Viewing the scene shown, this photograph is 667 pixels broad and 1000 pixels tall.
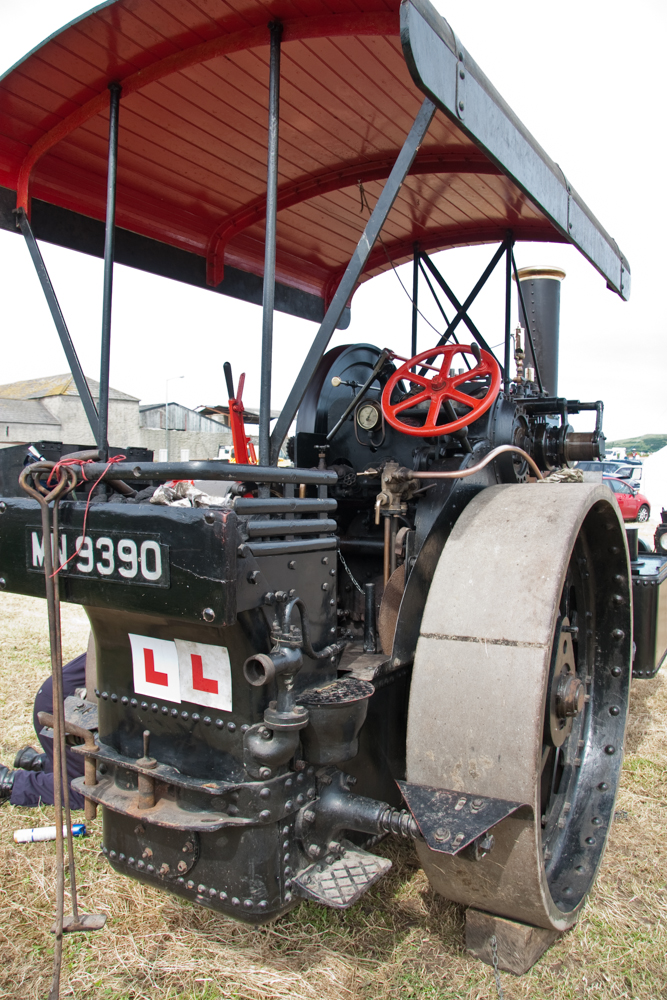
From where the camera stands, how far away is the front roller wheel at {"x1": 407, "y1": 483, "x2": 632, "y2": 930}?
170cm

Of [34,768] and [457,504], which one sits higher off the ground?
[457,504]

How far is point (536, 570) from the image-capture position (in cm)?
183

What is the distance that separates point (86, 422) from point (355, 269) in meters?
37.0

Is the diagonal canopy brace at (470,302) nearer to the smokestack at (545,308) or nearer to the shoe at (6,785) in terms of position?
the smokestack at (545,308)

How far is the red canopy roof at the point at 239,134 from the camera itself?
1998mm

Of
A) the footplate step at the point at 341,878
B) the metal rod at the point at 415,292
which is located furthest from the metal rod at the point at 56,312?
the metal rod at the point at 415,292

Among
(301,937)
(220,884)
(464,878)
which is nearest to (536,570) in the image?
(464,878)

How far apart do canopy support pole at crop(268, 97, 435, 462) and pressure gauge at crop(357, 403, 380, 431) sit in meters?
A: 0.82

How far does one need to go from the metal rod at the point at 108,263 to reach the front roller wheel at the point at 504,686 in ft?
3.70

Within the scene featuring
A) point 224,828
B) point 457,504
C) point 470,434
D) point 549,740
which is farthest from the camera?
point 470,434

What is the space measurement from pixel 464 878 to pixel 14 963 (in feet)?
4.38

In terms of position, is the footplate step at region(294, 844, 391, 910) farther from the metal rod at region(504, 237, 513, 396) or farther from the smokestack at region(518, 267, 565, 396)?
the smokestack at region(518, 267, 565, 396)

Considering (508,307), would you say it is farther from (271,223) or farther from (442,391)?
(271,223)

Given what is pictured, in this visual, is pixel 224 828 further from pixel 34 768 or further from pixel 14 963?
pixel 34 768
